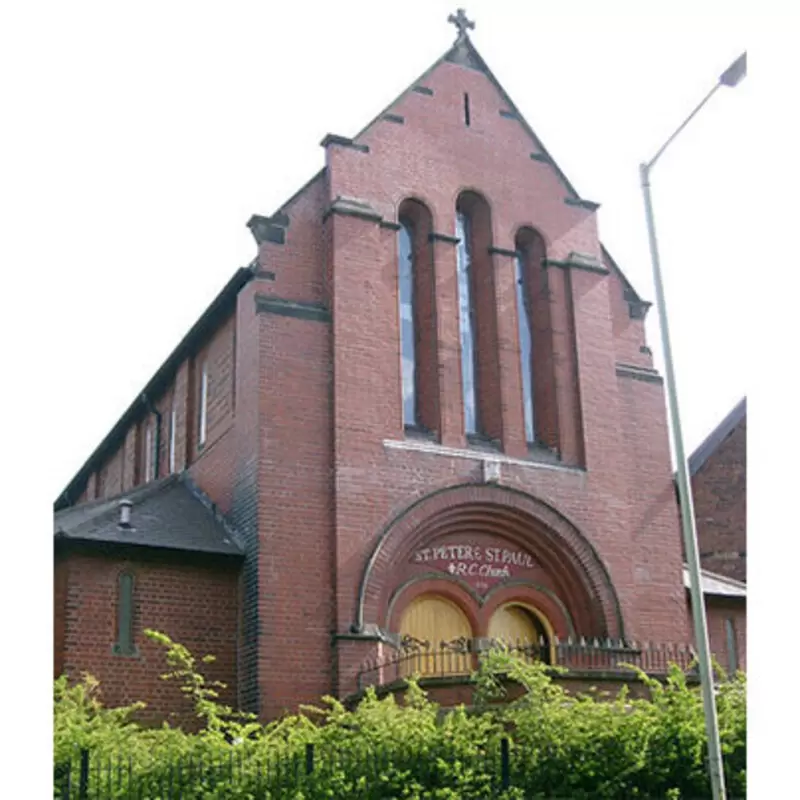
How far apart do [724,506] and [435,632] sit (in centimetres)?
1370

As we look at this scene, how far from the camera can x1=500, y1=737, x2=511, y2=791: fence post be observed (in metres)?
15.0

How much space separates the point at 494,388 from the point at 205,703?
9494mm

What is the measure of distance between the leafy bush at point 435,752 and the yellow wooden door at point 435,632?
3.79 m

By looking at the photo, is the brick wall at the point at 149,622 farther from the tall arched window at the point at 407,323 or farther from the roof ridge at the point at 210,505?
the tall arched window at the point at 407,323

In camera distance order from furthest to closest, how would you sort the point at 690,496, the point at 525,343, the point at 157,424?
the point at 157,424 < the point at 525,343 < the point at 690,496

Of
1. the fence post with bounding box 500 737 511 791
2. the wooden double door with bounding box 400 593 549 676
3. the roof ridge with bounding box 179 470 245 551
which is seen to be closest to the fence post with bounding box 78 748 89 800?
the fence post with bounding box 500 737 511 791

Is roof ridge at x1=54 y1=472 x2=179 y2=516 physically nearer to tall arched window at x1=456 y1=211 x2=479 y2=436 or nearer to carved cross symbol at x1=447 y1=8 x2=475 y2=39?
tall arched window at x1=456 y1=211 x2=479 y2=436

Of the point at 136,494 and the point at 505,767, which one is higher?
the point at 136,494

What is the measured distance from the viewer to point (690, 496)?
14297 millimetres

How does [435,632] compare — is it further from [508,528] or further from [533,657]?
[508,528]

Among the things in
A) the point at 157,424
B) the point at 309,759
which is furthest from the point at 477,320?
the point at 309,759

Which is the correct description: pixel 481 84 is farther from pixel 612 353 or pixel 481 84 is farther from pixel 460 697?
pixel 460 697

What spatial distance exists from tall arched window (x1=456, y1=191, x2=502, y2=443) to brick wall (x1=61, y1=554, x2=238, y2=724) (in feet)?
18.6

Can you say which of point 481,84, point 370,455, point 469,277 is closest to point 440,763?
point 370,455
